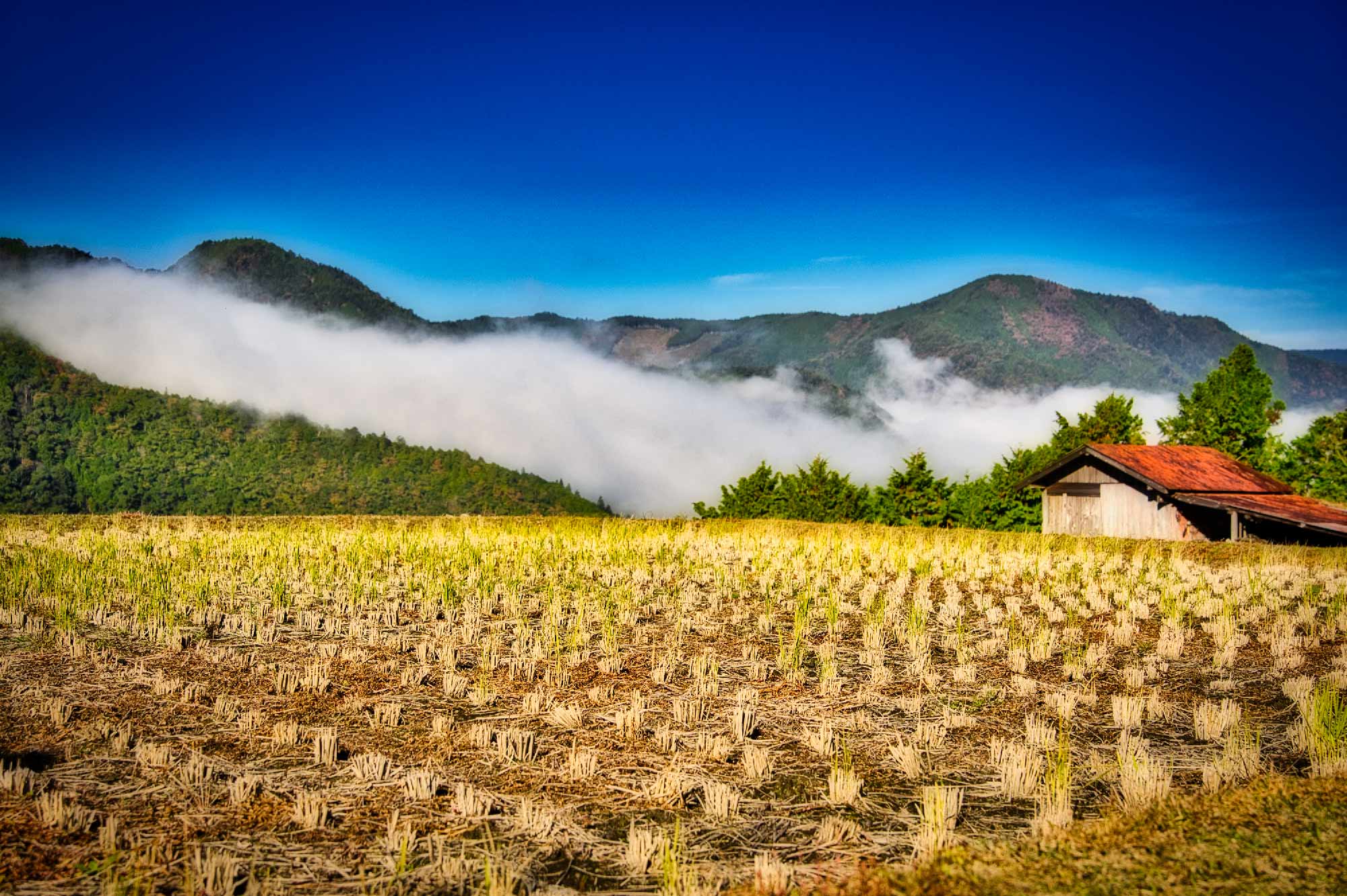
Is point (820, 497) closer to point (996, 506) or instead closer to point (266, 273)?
point (996, 506)

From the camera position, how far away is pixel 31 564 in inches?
523

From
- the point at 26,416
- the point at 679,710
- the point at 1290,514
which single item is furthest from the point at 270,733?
the point at 26,416

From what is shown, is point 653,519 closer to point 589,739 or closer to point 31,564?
point 31,564

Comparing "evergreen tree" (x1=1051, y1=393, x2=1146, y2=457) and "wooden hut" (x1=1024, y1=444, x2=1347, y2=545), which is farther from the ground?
"evergreen tree" (x1=1051, y1=393, x2=1146, y2=457)

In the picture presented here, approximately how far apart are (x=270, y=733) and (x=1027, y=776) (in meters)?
4.86

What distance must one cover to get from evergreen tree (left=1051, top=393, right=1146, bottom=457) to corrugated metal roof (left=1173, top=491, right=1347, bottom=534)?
12835mm

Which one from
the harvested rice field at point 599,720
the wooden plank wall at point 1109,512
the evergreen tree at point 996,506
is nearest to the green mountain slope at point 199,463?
the evergreen tree at point 996,506

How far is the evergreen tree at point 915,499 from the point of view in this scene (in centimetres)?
3475

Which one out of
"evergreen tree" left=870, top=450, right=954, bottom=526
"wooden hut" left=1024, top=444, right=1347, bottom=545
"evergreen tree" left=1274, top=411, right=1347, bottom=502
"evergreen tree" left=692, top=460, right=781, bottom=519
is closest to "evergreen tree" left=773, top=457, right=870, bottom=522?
"evergreen tree" left=692, top=460, right=781, bottom=519

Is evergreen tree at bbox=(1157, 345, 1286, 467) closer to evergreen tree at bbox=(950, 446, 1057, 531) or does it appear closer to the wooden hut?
evergreen tree at bbox=(950, 446, 1057, 531)

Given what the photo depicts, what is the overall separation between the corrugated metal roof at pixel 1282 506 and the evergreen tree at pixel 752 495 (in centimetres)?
1482

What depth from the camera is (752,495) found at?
1469 inches

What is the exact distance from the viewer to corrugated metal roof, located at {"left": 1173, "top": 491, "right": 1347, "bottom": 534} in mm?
24312

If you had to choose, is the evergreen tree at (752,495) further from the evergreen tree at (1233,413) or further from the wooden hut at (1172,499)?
the evergreen tree at (1233,413)
